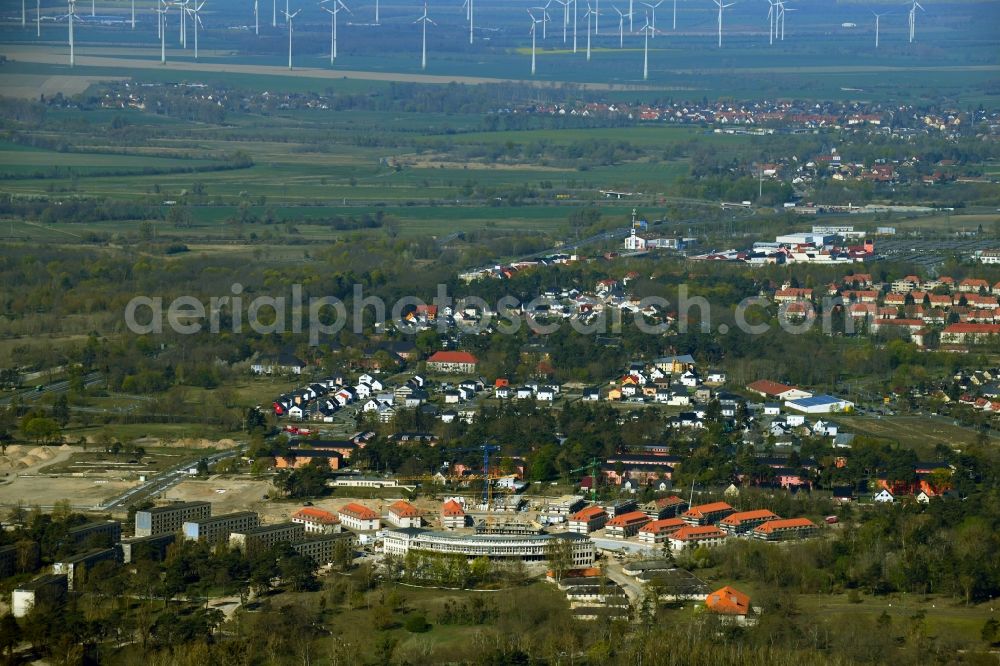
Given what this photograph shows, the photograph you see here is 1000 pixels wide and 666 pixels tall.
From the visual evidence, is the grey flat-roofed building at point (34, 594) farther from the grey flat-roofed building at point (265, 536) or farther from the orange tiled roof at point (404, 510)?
the orange tiled roof at point (404, 510)

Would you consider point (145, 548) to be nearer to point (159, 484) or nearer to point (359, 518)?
point (359, 518)

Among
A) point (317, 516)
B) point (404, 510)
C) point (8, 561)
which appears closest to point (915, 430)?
point (404, 510)

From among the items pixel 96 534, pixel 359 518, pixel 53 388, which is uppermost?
pixel 96 534

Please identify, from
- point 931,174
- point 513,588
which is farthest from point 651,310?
point 931,174

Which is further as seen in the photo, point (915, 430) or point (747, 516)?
point (915, 430)

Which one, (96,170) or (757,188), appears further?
(96,170)

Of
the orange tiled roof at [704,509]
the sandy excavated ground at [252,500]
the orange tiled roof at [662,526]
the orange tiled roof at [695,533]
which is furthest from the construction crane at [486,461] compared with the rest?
the orange tiled roof at [695,533]

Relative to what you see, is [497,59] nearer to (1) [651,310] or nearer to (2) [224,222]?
(2) [224,222]

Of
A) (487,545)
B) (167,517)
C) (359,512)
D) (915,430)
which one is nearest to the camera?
(487,545)
